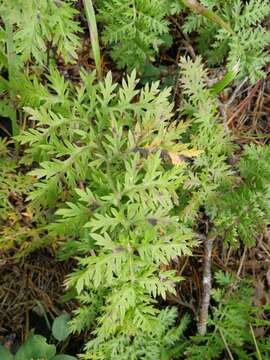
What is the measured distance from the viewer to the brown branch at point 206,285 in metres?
2.68

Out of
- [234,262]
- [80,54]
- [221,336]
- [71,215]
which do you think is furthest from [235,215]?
[80,54]

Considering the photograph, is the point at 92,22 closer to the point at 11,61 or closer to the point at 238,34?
the point at 11,61

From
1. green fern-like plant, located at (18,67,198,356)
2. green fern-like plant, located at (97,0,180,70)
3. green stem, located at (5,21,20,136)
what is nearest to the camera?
green fern-like plant, located at (18,67,198,356)

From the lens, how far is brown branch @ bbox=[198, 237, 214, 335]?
2676mm

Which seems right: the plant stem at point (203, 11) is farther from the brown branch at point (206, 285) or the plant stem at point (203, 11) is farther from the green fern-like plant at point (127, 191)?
the brown branch at point (206, 285)

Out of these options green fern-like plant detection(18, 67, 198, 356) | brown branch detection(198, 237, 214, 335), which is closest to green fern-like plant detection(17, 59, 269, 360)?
green fern-like plant detection(18, 67, 198, 356)

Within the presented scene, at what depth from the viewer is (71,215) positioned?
2.10m

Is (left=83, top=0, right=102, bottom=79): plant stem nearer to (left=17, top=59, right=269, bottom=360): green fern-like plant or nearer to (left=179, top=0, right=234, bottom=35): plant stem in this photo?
(left=17, top=59, right=269, bottom=360): green fern-like plant

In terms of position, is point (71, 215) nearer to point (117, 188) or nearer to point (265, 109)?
point (117, 188)

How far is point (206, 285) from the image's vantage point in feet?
Answer: 8.84

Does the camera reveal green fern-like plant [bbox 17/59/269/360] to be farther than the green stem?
No

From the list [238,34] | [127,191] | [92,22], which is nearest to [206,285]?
[127,191]

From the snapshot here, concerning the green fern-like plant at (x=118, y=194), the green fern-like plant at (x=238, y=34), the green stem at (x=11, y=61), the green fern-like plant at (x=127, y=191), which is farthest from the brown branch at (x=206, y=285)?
the green stem at (x=11, y=61)

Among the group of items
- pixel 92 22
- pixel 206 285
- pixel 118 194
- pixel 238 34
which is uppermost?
pixel 92 22
